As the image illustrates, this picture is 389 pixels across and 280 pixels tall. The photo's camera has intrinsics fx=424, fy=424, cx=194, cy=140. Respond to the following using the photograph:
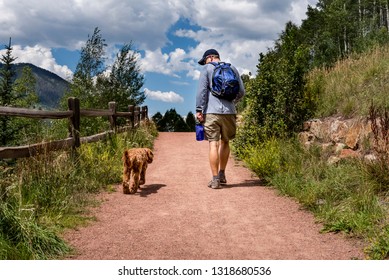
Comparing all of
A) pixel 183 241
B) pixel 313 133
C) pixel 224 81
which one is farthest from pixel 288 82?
pixel 183 241

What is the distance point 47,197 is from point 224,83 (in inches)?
136

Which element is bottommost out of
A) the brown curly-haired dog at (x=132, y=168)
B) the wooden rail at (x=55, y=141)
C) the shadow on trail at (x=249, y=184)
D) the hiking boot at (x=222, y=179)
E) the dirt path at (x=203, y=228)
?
the dirt path at (x=203, y=228)

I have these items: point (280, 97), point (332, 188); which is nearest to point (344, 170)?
point (332, 188)

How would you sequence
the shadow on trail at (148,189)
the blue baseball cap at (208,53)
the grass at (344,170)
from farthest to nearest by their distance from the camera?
the blue baseball cap at (208,53) → the shadow on trail at (148,189) → the grass at (344,170)

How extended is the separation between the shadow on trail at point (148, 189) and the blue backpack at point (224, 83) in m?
1.96

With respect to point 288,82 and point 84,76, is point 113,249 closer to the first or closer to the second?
point 288,82

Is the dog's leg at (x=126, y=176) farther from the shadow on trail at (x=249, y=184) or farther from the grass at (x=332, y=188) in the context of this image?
the grass at (x=332, y=188)

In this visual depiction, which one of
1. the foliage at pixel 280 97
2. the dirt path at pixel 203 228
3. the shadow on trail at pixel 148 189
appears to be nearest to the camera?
the dirt path at pixel 203 228

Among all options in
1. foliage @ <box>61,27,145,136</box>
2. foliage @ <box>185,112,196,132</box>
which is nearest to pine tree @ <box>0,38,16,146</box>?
foliage @ <box>61,27,145,136</box>

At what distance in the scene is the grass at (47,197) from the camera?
4098mm

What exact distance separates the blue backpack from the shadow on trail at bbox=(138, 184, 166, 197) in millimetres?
1965

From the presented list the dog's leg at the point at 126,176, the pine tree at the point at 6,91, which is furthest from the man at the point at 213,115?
the pine tree at the point at 6,91

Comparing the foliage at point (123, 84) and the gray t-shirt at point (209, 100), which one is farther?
the foliage at point (123, 84)

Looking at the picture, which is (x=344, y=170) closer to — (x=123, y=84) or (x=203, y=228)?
(x=203, y=228)
